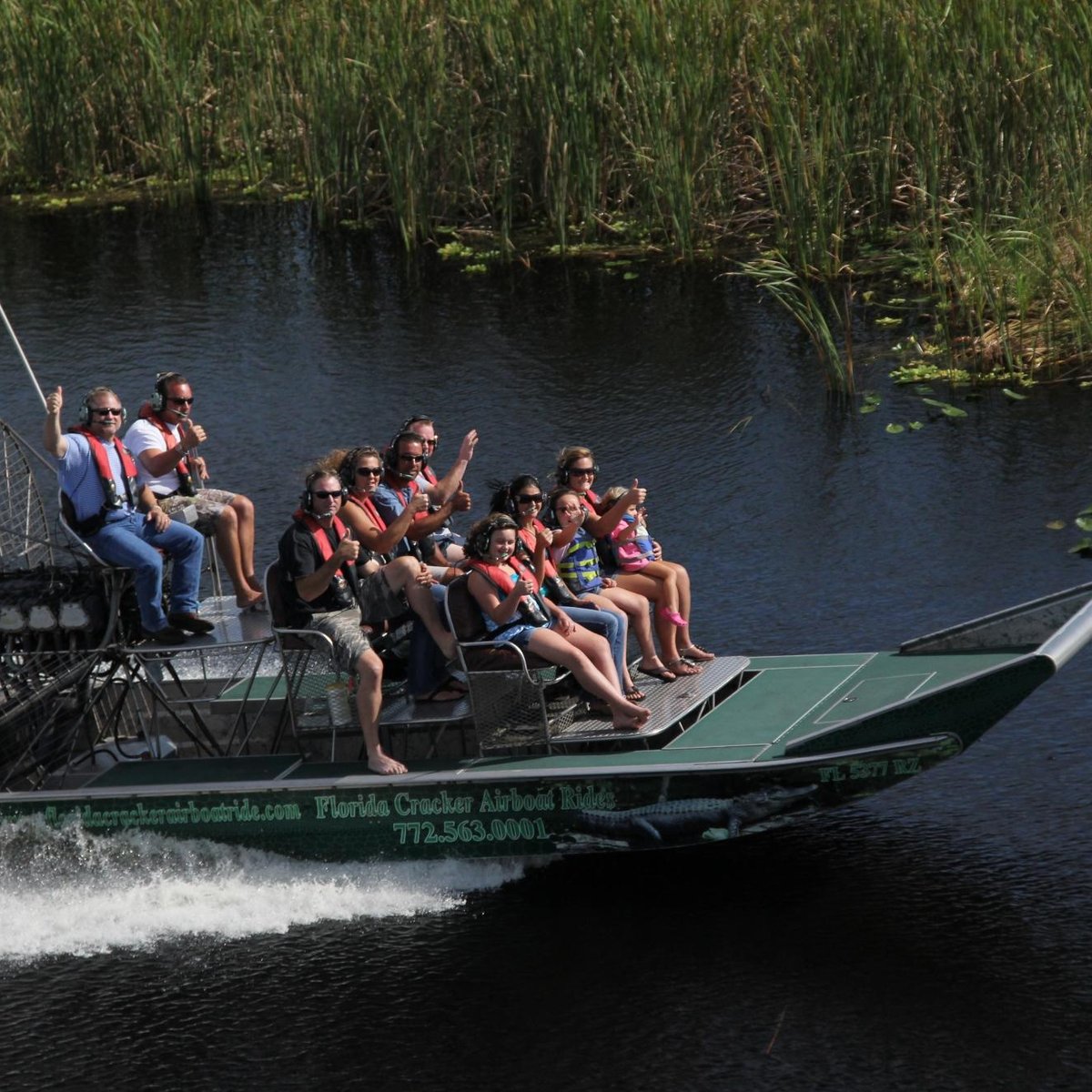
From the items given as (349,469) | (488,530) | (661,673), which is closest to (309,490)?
(349,469)

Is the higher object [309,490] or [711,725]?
[309,490]

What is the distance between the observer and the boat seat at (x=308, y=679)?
31.9 ft

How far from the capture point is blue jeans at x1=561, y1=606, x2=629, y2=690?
32.4ft

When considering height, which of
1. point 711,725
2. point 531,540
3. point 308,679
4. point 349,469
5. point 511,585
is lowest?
point 711,725

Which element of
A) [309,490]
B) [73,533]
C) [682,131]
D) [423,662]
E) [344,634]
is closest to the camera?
[344,634]

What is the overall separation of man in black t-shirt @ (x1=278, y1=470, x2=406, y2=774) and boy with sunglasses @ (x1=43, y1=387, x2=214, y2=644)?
0.92 meters

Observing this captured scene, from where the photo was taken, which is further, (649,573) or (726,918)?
(649,573)

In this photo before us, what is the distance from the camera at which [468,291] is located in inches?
806

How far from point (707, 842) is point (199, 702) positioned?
278 centimetres

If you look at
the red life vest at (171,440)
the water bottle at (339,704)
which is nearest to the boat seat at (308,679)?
the water bottle at (339,704)

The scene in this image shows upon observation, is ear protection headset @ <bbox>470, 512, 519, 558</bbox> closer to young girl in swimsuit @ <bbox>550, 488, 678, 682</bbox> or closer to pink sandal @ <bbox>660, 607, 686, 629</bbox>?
young girl in swimsuit @ <bbox>550, 488, 678, 682</bbox>

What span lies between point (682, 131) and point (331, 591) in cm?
1064

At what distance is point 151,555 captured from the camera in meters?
10.3

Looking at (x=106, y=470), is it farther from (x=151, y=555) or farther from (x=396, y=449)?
(x=396, y=449)
